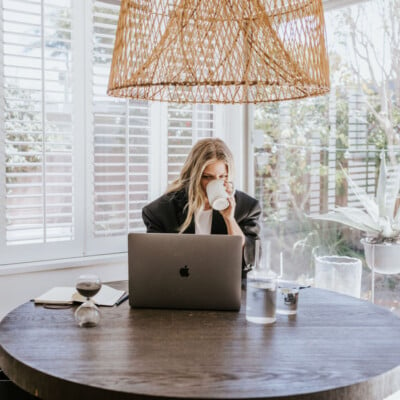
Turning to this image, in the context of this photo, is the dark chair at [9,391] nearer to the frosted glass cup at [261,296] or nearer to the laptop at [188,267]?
the laptop at [188,267]

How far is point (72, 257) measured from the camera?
9.44ft

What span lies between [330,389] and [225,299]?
59 centimetres

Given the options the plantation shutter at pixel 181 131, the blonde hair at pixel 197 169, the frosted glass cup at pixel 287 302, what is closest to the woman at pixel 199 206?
the blonde hair at pixel 197 169

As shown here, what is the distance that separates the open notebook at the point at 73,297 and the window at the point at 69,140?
880 mm

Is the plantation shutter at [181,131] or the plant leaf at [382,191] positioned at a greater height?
the plantation shutter at [181,131]

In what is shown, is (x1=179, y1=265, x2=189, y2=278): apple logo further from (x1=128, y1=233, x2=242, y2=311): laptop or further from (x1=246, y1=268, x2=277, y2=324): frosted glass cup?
(x1=246, y1=268, x2=277, y2=324): frosted glass cup

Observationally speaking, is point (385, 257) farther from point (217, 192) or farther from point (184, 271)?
point (184, 271)

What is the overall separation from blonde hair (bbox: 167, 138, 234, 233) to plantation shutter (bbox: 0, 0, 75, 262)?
0.62 meters

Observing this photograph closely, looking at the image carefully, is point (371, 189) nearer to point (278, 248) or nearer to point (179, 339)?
point (278, 248)

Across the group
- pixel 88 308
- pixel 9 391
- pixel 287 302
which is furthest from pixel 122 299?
pixel 287 302

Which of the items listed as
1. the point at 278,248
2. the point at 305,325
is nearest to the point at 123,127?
the point at 278,248

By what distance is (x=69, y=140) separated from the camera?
283cm

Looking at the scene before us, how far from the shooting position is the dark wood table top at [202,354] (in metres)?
1.15

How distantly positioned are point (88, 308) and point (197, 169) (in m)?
1.23
